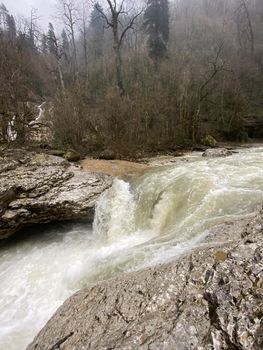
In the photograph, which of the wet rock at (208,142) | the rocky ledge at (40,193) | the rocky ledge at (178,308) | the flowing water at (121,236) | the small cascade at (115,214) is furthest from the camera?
the wet rock at (208,142)

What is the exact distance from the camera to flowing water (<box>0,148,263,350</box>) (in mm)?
4980

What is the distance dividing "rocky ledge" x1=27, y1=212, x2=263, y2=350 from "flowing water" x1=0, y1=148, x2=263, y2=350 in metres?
1.37

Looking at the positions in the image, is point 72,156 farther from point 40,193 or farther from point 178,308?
point 178,308

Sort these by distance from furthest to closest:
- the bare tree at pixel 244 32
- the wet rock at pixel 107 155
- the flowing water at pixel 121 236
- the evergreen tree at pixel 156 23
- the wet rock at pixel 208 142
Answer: the bare tree at pixel 244 32, the evergreen tree at pixel 156 23, the wet rock at pixel 208 142, the wet rock at pixel 107 155, the flowing water at pixel 121 236

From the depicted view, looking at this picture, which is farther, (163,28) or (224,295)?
(163,28)

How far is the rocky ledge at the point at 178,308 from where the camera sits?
2173 millimetres

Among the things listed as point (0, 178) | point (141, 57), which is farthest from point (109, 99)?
point (141, 57)

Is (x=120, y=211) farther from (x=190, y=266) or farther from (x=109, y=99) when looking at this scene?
(x=109, y=99)

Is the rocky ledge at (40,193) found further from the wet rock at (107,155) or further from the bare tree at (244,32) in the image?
the bare tree at (244,32)

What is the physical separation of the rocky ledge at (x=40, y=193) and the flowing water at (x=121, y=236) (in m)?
0.43

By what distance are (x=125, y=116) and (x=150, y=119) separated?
2151mm

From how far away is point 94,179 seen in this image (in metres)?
8.44

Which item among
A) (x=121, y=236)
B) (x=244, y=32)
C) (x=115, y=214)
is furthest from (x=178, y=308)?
(x=244, y=32)

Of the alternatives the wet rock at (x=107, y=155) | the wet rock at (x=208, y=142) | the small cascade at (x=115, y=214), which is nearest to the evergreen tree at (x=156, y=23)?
the wet rock at (x=208, y=142)
